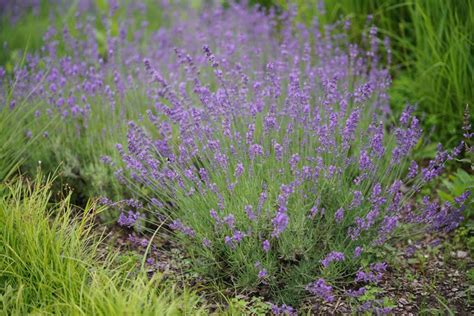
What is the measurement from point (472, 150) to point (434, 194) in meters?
1.00

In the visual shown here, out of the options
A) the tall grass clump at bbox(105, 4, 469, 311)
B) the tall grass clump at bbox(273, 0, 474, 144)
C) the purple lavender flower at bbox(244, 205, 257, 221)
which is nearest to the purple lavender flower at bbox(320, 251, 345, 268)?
the tall grass clump at bbox(105, 4, 469, 311)

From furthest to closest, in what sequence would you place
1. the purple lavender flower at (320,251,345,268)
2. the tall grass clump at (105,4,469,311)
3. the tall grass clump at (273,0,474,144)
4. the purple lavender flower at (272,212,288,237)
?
1. the tall grass clump at (273,0,474,144)
2. the tall grass clump at (105,4,469,311)
3. the purple lavender flower at (320,251,345,268)
4. the purple lavender flower at (272,212,288,237)

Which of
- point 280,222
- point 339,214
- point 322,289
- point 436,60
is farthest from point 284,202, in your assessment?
point 436,60

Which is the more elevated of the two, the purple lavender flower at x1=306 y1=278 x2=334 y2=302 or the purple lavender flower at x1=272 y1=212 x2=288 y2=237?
the purple lavender flower at x1=272 y1=212 x2=288 y2=237

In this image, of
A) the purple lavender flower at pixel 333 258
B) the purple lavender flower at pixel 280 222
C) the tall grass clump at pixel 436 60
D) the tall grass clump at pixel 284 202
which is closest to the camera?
the purple lavender flower at pixel 280 222

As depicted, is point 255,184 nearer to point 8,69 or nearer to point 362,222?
point 362,222

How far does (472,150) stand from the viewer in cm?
315

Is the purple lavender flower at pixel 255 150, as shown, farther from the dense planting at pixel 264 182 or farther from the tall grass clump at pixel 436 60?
the tall grass clump at pixel 436 60

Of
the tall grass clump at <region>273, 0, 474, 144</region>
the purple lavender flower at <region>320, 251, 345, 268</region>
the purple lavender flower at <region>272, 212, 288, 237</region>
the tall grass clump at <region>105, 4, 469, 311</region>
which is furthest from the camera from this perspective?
the tall grass clump at <region>273, 0, 474, 144</region>

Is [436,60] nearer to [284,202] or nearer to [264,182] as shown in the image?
[264,182]

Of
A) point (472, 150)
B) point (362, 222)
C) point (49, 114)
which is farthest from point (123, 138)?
point (472, 150)

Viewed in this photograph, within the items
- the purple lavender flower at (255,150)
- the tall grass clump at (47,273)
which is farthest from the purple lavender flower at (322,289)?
the purple lavender flower at (255,150)

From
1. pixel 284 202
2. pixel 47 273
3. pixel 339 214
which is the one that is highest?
pixel 284 202

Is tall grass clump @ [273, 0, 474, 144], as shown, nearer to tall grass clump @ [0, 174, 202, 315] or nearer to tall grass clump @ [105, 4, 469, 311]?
tall grass clump @ [105, 4, 469, 311]
